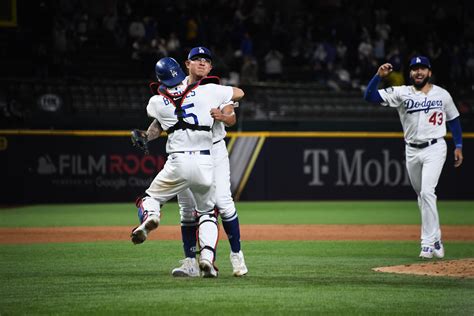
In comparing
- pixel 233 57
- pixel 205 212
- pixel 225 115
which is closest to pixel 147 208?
pixel 205 212

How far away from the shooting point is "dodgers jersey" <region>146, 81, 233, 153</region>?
7895 millimetres

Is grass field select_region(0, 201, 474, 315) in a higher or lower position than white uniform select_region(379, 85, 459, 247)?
lower

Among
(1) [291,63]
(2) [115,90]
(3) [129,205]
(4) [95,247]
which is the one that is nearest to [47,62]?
(2) [115,90]

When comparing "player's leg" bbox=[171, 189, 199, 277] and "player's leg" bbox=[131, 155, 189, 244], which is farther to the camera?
"player's leg" bbox=[171, 189, 199, 277]

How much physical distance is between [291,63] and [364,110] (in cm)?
345

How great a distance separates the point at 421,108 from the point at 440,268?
7.65ft

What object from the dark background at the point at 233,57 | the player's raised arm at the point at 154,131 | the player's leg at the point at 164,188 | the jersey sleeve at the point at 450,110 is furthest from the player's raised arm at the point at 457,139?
the dark background at the point at 233,57

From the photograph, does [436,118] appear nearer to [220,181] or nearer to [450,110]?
[450,110]

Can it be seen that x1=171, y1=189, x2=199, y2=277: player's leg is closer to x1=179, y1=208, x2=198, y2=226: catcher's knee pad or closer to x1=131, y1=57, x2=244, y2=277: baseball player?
x1=179, y1=208, x2=198, y2=226: catcher's knee pad

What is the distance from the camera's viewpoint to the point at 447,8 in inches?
1116

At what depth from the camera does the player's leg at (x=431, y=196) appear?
405 inches

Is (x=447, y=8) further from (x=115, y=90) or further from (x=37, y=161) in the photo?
(x=37, y=161)

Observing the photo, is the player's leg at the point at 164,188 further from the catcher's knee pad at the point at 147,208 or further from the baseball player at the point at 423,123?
the baseball player at the point at 423,123

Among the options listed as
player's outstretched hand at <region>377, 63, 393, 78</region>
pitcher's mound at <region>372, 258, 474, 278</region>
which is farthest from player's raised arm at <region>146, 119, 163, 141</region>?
player's outstretched hand at <region>377, 63, 393, 78</region>
